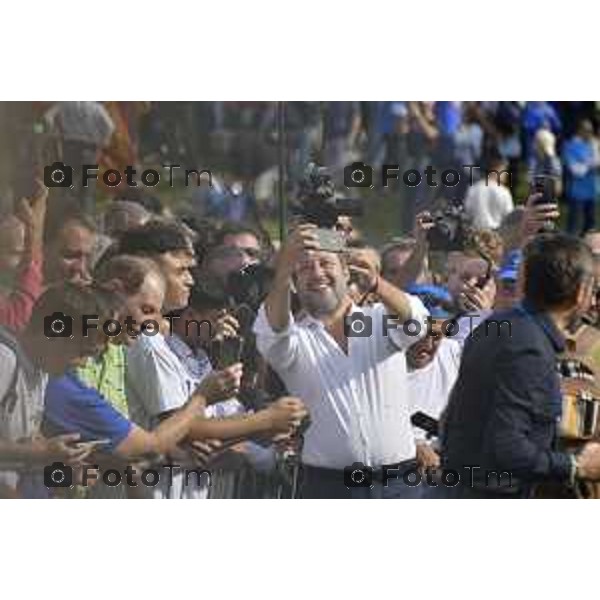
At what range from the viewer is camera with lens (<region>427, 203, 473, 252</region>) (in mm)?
7051

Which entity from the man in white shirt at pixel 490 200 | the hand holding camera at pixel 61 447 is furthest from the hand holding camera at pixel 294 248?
the hand holding camera at pixel 61 447

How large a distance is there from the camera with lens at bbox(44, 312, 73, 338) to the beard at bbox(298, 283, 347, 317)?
79cm

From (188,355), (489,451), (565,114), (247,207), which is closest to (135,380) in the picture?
(188,355)

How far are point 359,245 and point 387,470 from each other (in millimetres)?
780

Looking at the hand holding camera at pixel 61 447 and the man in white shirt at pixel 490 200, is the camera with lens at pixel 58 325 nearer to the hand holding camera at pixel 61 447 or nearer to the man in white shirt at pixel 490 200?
the hand holding camera at pixel 61 447

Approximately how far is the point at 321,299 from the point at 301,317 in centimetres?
9

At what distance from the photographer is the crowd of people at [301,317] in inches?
275

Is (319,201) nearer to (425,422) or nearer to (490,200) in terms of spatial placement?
(490,200)

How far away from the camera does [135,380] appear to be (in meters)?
7.05

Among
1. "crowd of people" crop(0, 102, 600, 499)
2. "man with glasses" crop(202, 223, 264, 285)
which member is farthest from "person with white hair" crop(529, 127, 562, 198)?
"man with glasses" crop(202, 223, 264, 285)

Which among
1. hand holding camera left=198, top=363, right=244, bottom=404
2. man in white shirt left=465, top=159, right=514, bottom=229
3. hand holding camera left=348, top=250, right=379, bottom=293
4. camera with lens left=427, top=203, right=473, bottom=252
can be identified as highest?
man in white shirt left=465, top=159, right=514, bottom=229

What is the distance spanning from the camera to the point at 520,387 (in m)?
7.08

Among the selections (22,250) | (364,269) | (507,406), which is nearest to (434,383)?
(507,406)

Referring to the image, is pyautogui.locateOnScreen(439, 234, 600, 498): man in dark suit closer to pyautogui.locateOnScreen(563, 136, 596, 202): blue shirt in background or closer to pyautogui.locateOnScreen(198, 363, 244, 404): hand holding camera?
pyautogui.locateOnScreen(563, 136, 596, 202): blue shirt in background
